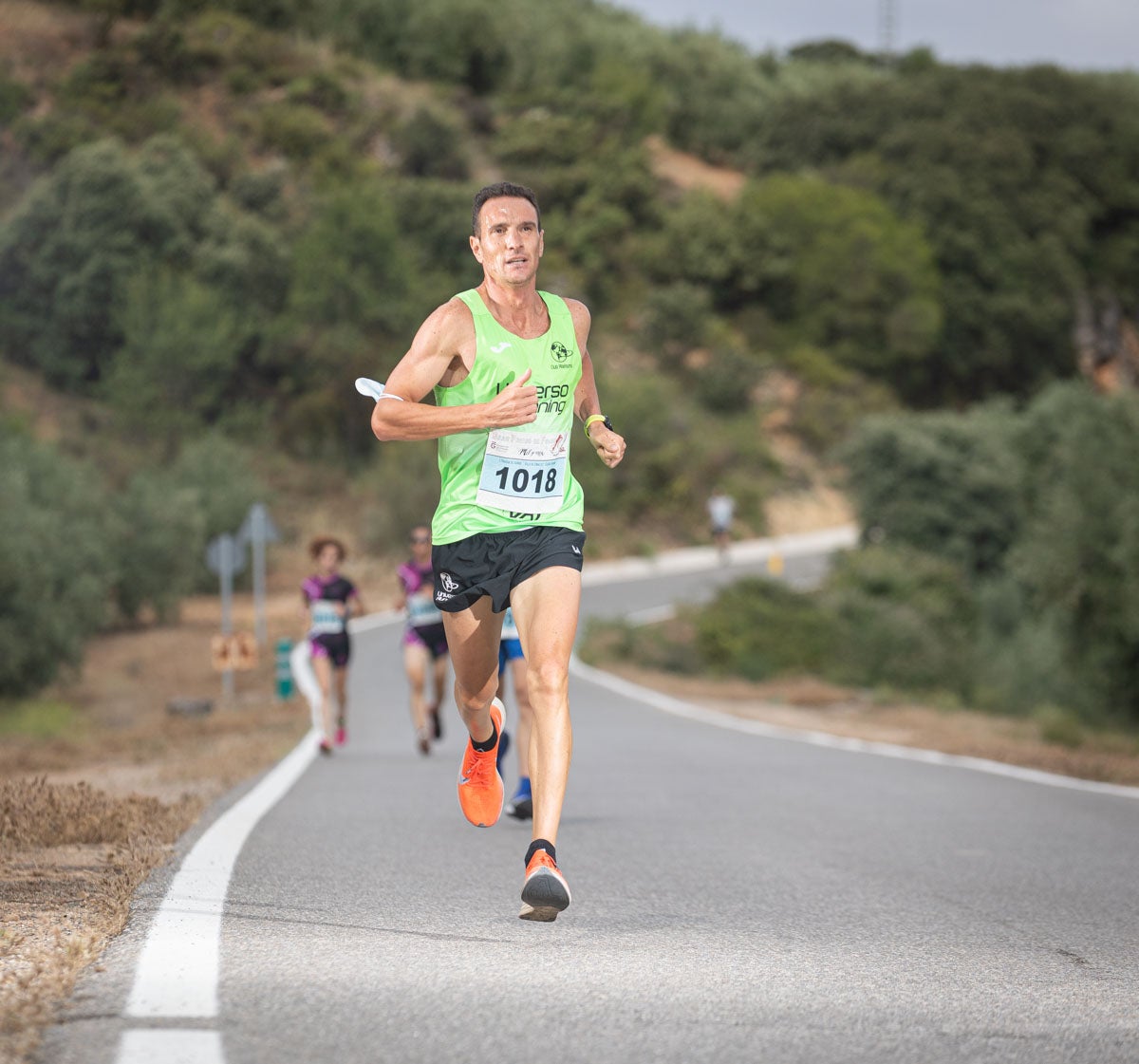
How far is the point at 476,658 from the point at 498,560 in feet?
1.49

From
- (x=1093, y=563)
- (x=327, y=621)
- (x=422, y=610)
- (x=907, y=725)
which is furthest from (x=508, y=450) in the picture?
(x=1093, y=563)

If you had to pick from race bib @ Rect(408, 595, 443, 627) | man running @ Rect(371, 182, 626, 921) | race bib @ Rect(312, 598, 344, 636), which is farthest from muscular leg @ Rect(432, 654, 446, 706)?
man running @ Rect(371, 182, 626, 921)

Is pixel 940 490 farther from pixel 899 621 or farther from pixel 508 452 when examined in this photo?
pixel 508 452

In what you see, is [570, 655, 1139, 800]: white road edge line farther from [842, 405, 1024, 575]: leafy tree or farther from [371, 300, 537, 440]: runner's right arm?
[842, 405, 1024, 575]: leafy tree

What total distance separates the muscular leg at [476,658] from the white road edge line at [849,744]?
7.02 meters

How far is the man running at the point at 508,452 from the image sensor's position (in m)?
5.76

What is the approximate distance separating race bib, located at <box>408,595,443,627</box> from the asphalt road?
291 cm

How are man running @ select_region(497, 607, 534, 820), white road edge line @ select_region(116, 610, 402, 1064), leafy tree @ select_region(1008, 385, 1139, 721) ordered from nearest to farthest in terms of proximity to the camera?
white road edge line @ select_region(116, 610, 402, 1064), man running @ select_region(497, 607, 534, 820), leafy tree @ select_region(1008, 385, 1139, 721)

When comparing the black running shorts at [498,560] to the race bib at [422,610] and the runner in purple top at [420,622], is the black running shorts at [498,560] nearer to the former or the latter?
the runner in purple top at [420,622]

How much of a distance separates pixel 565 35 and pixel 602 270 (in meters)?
28.5

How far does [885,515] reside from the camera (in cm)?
5462

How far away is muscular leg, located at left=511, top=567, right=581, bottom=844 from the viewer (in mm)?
5777

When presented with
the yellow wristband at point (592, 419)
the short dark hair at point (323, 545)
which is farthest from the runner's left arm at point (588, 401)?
the short dark hair at point (323, 545)

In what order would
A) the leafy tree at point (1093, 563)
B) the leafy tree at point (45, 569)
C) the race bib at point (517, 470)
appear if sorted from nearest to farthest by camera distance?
the race bib at point (517, 470)
the leafy tree at point (1093, 563)
the leafy tree at point (45, 569)
